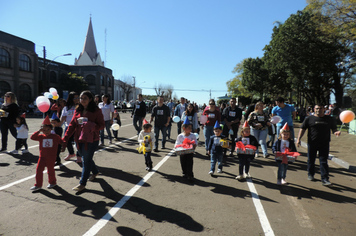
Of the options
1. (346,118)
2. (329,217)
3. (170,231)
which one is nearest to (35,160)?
(170,231)

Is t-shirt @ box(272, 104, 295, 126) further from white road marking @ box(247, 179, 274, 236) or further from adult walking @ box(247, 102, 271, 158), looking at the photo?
white road marking @ box(247, 179, 274, 236)

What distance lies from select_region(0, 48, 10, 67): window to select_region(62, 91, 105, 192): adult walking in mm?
34548

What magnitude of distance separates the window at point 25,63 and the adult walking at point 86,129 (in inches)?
1451

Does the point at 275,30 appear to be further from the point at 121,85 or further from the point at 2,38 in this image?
the point at 121,85

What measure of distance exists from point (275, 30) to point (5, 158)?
104ft

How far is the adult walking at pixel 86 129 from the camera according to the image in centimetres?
440

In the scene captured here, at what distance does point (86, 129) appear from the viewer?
14.4 feet

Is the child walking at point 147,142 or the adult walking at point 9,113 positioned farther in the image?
the adult walking at point 9,113

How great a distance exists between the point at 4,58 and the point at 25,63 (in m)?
3.57

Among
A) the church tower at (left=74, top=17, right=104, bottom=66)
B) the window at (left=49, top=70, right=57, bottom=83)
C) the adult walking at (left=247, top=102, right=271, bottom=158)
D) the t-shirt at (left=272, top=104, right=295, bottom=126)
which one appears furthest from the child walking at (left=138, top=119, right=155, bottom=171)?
the church tower at (left=74, top=17, right=104, bottom=66)

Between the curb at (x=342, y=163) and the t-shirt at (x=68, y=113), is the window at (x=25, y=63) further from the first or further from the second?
the curb at (x=342, y=163)

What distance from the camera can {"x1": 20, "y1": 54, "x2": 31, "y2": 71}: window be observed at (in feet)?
114

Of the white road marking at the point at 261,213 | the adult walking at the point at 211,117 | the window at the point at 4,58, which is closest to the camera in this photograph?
the white road marking at the point at 261,213

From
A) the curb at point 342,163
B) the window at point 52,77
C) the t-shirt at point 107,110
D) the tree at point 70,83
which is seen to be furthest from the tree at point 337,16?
the window at point 52,77
